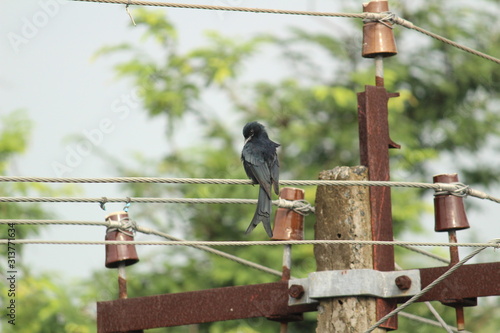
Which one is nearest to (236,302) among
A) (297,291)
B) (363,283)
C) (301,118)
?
Result: (297,291)

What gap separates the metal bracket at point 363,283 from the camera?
591 centimetres

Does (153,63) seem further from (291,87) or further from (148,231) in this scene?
(148,231)

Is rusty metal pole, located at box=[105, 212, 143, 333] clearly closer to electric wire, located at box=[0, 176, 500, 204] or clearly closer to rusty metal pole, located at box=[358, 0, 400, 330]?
electric wire, located at box=[0, 176, 500, 204]

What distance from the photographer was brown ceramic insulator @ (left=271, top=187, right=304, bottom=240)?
6.71 metres

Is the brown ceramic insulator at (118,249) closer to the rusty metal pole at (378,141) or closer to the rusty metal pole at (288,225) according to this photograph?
the rusty metal pole at (288,225)

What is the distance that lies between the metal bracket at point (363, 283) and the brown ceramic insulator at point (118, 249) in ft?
5.06

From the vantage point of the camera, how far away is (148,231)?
710cm

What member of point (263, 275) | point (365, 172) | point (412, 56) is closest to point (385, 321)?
point (365, 172)

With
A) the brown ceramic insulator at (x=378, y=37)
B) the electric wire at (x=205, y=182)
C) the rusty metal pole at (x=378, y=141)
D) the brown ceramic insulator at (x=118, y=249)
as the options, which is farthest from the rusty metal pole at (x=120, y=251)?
the brown ceramic insulator at (x=378, y=37)

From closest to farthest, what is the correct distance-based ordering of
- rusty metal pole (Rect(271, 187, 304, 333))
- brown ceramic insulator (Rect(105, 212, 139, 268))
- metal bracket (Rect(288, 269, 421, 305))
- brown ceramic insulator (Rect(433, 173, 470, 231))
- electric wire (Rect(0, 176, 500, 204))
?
electric wire (Rect(0, 176, 500, 204)) → metal bracket (Rect(288, 269, 421, 305)) → brown ceramic insulator (Rect(433, 173, 470, 231)) → rusty metal pole (Rect(271, 187, 304, 333)) → brown ceramic insulator (Rect(105, 212, 139, 268))

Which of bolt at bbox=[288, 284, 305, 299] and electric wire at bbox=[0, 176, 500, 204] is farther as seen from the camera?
bolt at bbox=[288, 284, 305, 299]

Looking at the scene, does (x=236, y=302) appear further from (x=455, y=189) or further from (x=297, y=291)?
(x=455, y=189)

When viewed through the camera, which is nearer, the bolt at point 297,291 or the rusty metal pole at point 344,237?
the rusty metal pole at point 344,237

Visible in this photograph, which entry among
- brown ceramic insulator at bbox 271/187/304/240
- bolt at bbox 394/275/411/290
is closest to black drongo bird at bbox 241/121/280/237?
brown ceramic insulator at bbox 271/187/304/240
